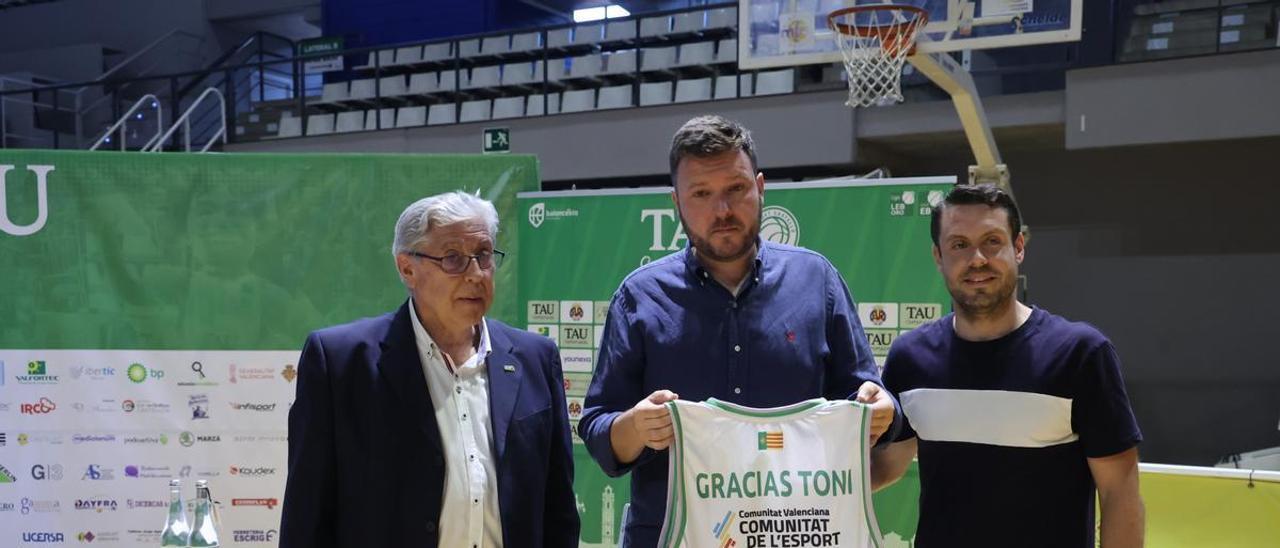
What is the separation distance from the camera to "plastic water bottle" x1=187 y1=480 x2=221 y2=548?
96.7 inches

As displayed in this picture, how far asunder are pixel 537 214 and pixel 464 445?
9.42 feet

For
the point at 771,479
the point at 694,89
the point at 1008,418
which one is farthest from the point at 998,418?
the point at 694,89

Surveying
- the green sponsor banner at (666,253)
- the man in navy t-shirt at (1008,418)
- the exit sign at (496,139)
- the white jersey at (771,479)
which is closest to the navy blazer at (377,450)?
the white jersey at (771,479)

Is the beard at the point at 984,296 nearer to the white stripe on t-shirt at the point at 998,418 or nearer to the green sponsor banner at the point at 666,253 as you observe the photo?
the white stripe on t-shirt at the point at 998,418

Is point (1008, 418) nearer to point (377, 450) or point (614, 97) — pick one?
point (377, 450)

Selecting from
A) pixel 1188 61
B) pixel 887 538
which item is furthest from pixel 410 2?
pixel 887 538

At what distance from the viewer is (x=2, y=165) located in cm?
452

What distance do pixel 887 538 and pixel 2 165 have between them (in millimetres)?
4146

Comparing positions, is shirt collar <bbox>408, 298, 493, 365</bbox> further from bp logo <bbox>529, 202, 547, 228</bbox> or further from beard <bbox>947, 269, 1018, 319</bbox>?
bp logo <bbox>529, 202, 547, 228</bbox>

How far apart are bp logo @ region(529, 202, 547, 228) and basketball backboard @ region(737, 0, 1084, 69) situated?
83.6 inches

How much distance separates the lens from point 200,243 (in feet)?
15.3

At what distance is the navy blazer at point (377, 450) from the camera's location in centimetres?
230

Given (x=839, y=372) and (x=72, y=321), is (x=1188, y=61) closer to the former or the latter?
(x=839, y=372)

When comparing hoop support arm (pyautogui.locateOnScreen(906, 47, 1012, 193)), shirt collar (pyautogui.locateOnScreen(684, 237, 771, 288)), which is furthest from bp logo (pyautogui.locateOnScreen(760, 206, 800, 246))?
shirt collar (pyautogui.locateOnScreen(684, 237, 771, 288))
